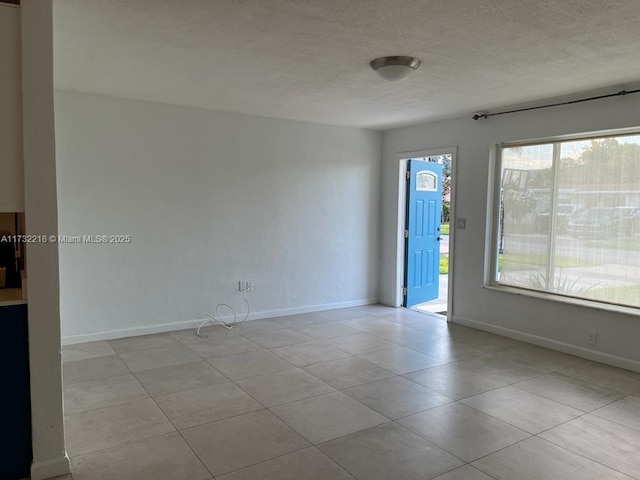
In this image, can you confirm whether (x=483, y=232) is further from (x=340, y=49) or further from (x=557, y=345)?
(x=340, y=49)

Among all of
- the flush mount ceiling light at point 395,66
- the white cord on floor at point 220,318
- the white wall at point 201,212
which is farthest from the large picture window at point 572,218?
the white cord on floor at point 220,318

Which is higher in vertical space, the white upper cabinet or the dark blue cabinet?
the white upper cabinet

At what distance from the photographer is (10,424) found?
2348mm

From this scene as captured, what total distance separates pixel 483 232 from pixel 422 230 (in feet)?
4.64

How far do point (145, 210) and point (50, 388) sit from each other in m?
2.73

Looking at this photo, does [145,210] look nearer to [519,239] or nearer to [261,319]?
[261,319]

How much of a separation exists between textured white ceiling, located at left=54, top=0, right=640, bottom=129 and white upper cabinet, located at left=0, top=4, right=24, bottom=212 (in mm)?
367

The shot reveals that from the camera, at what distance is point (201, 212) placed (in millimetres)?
5188

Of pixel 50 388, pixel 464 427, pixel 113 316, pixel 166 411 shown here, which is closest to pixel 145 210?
pixel 113 316

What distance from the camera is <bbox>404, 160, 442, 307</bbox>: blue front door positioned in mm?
6426

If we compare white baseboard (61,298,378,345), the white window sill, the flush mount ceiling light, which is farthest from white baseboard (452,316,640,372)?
the flush mount ceiling light

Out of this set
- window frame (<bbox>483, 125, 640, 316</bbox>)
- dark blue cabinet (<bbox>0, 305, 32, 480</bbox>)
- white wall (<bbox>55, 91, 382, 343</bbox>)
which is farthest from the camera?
window frame (<bbox>483, 125, 640, 316</bbox>)

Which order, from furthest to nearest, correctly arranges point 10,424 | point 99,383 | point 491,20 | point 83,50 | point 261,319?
point 261,319
point 99,383
point 83,50
point 491,20
point 10,424

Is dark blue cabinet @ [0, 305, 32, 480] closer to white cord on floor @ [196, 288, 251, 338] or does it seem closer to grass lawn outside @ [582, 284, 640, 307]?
white cord on floor @ [196, 288, 251, 338]
